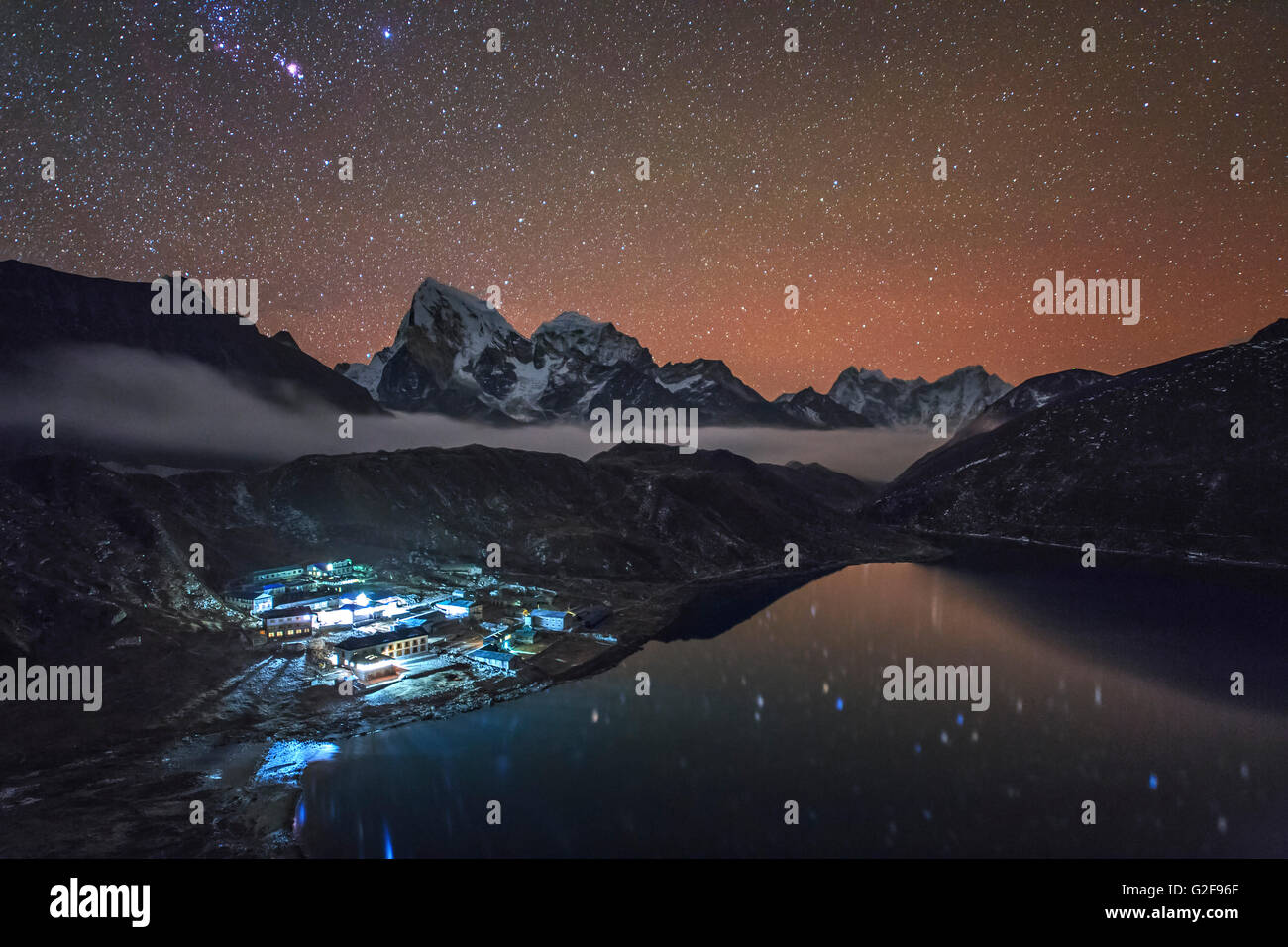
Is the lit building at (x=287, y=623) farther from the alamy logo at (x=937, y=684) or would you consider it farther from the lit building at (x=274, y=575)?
the alamy logo at (x=937, y=684)

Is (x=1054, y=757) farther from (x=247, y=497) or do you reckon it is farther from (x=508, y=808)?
(x=247, y=497)

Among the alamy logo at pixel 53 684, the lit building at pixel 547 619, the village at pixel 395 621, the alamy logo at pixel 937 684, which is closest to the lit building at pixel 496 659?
the village at pixel 395 621

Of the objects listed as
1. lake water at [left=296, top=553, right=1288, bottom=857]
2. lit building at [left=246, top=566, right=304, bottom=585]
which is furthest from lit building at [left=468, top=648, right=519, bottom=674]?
lit building at [left=246, top=566, right=304, bottom=585]

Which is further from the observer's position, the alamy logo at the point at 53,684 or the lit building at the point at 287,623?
the lit building at the point at 287,623

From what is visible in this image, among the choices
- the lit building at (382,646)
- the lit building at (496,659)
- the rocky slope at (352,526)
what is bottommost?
the lit building at (496,659)

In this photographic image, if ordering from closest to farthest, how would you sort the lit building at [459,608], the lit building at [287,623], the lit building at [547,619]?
the lit building at [287,623]
the lit building at [459,608]
the lit building at [547,619]
